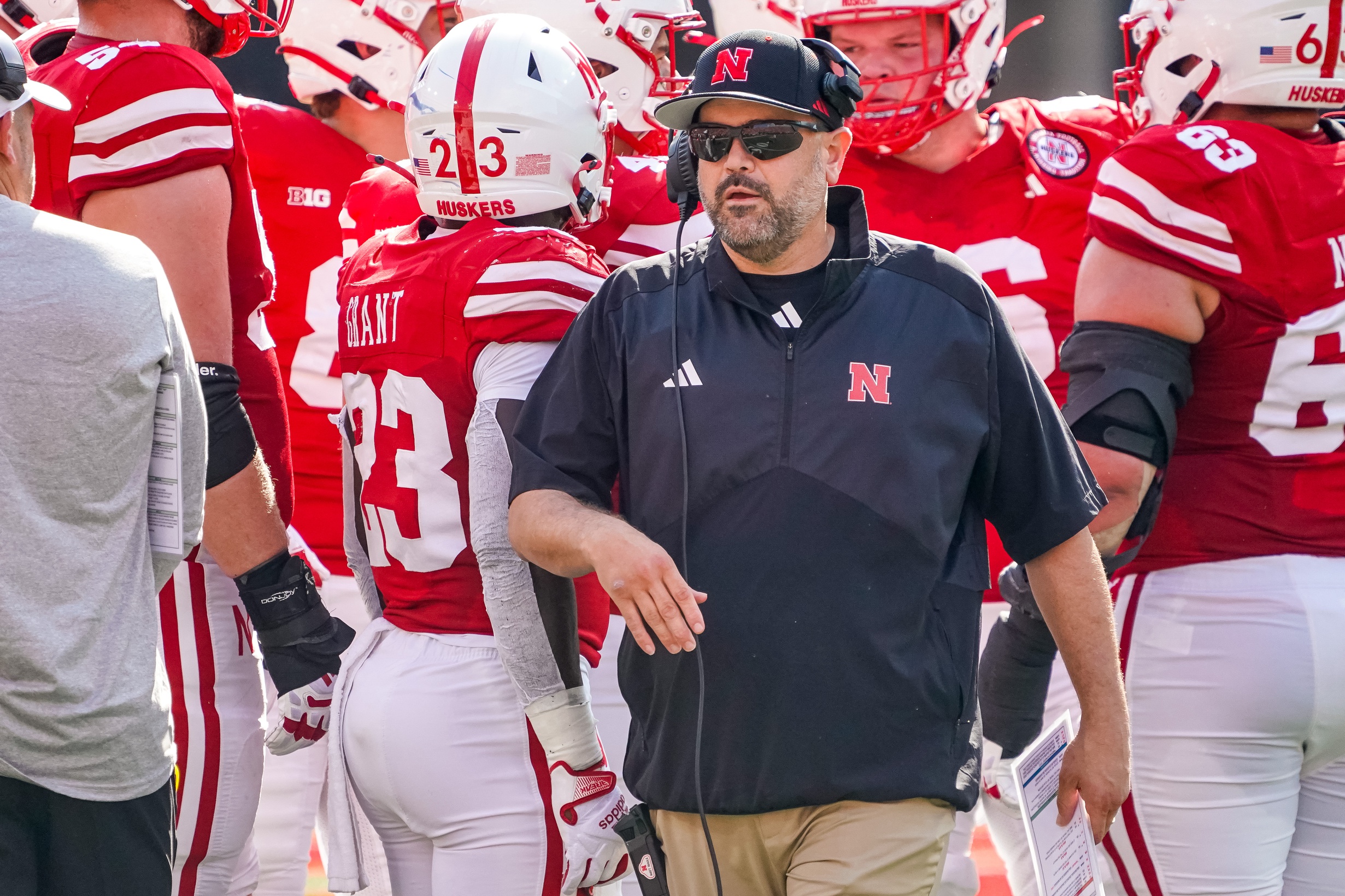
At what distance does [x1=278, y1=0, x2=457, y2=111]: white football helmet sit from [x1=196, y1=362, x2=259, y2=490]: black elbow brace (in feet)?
4.67

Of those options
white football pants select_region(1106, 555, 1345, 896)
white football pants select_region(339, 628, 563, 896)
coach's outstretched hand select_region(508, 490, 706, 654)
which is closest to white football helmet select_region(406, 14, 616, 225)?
coach's outstretched hand select_region(508, 490, 706, 654)

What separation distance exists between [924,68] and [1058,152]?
1.33 feet

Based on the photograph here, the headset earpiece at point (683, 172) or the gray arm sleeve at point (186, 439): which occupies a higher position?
the headset earpiece at point (683, 172)

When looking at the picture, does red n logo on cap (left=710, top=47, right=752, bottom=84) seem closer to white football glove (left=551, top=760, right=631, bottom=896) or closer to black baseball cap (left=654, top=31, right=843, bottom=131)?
black baseball cap (left=654, top=31, right=843, bottom=131)

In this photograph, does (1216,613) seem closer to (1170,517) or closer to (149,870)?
(1170,517)

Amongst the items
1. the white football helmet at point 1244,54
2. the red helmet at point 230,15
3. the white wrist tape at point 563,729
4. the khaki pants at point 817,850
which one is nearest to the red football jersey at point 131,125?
the red helmet at point 230,15

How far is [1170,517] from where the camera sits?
2883 mm

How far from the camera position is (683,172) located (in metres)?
2.43

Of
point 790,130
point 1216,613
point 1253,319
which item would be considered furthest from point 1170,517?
point 790,130

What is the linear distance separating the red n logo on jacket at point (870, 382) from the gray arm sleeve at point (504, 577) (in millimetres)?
619

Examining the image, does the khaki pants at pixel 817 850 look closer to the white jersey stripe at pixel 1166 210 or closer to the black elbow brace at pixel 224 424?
the black elbow brace at pixel 224 424

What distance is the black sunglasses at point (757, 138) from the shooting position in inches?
91.5

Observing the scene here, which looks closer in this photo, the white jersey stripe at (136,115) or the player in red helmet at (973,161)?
the white jersey stripe at (136,115)

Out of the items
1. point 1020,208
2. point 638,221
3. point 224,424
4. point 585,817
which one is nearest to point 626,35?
point 638,221
